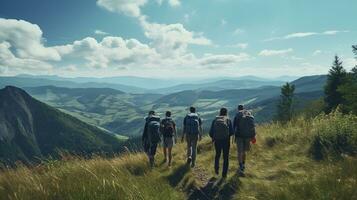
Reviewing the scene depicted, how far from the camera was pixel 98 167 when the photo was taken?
9367 mm

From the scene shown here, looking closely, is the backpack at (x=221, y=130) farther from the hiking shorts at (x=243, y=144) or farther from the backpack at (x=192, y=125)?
the backpack at (x=192, y=125)

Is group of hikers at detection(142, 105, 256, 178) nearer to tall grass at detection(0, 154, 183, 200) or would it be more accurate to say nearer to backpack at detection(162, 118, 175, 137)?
backpack at detection(162, 118, 175, 137)

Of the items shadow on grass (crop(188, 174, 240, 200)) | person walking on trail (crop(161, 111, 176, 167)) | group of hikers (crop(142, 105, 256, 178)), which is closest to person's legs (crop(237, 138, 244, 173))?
group of hikers (crop(142, 105, 256, 178))

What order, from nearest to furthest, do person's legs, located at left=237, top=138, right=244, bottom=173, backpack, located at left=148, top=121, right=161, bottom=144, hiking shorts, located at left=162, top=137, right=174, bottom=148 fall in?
person's legs, located at left=237, top=138, right=244, bottom=173 → backpack, located at left=148, top=121, right=161, bottom=144 → hiking shorts, located at left=162, top=137, right=174, bottom=148

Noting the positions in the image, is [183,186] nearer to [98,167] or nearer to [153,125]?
[98,167]

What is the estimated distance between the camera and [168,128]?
1653 centimetres

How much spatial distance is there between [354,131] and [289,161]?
230cm

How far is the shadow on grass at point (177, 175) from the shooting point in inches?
471

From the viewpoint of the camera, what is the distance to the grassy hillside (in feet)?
22.7

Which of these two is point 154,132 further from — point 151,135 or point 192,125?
point 192,125

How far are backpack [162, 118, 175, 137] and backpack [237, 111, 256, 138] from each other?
11.0ft

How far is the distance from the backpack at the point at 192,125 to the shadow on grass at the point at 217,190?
3.96m

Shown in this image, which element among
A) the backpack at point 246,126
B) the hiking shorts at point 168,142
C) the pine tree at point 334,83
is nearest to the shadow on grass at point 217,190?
the backpack at point 246,126

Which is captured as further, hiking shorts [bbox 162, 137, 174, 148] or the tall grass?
hiking shorts [bbox 162, 137, 174, 148]
